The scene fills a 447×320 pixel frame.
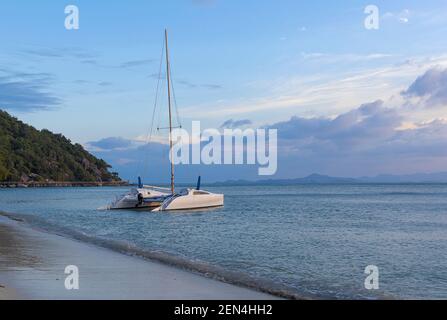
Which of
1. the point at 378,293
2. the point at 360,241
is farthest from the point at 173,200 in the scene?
the point at 378,293

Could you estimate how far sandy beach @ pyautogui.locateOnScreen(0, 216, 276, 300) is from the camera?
35.8 ft

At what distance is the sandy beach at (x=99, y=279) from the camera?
10.9 m

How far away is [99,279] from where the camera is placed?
12.8 m

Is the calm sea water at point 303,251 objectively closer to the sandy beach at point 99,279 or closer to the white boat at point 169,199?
the sandy beach at point 99,279

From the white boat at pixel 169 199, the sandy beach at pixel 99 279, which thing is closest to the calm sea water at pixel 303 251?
the sandy beach at pixel 99 279

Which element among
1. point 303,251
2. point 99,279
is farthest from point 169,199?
point 99,279

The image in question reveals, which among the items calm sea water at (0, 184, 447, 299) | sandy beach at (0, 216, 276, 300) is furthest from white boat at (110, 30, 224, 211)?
sandy beach at (0, 216, 276, 300)

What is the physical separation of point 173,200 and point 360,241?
25298 millimetres

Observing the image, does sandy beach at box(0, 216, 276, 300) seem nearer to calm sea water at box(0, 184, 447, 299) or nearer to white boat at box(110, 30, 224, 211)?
calm sea water at box(0, 184, 447, 299)

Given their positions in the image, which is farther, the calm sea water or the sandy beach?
A: the calm sea water

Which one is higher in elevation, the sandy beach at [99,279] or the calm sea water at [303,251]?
the sandy beach at [99,279]

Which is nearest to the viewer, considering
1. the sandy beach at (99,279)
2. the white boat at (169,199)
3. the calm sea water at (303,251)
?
the sandy beach at (99,279)
